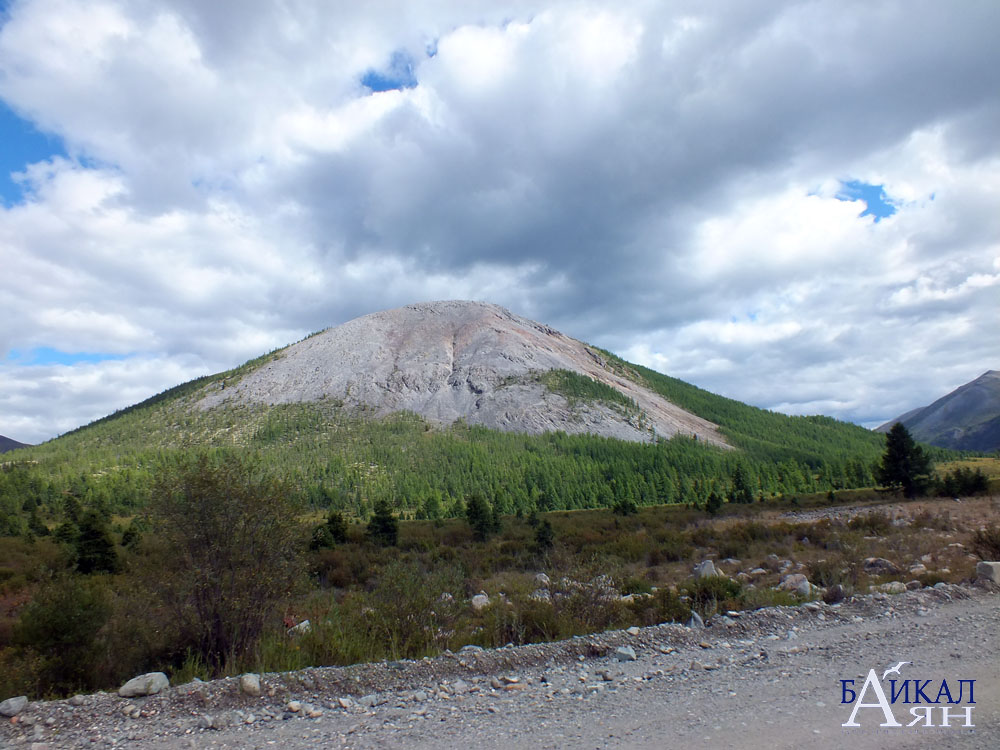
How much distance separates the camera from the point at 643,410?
14025 cm

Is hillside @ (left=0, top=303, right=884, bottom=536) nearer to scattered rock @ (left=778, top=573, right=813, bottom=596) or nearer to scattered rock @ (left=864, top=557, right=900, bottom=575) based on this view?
scattered rock @ (left=864, top=557, right=900, bottom=575)

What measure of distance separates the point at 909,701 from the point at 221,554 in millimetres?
9385

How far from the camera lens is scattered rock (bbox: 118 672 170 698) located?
623 centimetres

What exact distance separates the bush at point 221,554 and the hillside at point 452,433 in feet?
149

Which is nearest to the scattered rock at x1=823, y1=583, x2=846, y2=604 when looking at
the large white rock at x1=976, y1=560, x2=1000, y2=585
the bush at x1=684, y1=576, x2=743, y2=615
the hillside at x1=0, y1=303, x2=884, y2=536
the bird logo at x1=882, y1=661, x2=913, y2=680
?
the bush at x1=684, y1=576, x2=743, y2=615

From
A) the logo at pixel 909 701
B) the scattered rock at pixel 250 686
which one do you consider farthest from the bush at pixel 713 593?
the scattered rock at pixel 250 686

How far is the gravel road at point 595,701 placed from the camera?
4.84 meters

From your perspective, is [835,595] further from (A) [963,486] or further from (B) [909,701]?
(A) [963,486]

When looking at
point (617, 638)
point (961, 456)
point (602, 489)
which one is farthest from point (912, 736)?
point (961, 456)

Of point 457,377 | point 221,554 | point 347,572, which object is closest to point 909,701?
point 221,554

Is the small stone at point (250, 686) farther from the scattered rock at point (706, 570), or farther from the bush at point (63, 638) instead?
the scattered rock at point (706, 570)

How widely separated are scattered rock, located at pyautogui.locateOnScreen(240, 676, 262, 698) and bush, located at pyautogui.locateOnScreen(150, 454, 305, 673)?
1858 millimetres

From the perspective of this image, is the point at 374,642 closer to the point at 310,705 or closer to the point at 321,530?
the point at 310,705

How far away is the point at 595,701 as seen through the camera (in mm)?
5781
